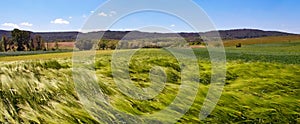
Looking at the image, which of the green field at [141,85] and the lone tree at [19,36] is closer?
the green field at [141,85]

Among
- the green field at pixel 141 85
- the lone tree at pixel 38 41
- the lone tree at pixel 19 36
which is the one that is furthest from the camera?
the lone tree at pixel 38 41

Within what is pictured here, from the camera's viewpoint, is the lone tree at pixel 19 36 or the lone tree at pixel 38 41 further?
the lone tree at pixel 38 41

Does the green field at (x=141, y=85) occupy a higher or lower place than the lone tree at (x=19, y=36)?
lower

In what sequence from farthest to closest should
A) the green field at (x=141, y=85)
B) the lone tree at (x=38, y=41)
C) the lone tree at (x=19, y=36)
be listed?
the lone tree at (x=38, y=41), the lone tree at (x=19, y=36), the green field at (x=141, y=85)

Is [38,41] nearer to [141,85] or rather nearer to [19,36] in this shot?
[19,36]

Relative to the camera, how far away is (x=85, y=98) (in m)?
4.69

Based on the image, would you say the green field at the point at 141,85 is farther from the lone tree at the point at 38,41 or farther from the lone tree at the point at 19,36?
the lone tree at the point at 38,41

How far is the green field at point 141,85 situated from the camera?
419cm

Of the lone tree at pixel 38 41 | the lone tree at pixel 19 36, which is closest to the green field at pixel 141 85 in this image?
the lone tree at pixel 19 36

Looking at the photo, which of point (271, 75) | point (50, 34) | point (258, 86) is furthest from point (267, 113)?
point (50, 34)

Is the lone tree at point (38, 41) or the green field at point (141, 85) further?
the lone tree at point (38, 41)

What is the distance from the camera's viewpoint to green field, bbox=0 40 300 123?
4188 millimetres

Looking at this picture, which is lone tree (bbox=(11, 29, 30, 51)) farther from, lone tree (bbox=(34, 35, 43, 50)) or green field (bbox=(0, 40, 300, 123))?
green field (bbox=(0, 40, 300, 123))

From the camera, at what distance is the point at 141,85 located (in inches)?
237
